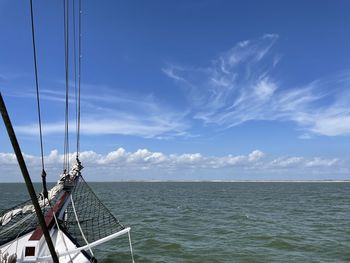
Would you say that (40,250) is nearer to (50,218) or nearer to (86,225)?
(50,218)

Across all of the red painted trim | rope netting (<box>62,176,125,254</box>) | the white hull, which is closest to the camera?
the white hull

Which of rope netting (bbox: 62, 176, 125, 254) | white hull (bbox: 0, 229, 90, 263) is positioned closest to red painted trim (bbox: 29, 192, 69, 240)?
white hull (bbox: 0, 229, 90, 263)

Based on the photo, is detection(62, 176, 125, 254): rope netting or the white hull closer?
the white hull

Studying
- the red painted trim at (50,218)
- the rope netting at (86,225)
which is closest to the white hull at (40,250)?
the red painted trim at (50,218)

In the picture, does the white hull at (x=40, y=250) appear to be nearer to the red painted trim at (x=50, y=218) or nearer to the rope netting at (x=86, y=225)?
the red painted trim at (x=50, y=218)

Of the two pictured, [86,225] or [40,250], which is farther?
[86,225]

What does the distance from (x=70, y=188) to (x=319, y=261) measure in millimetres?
12359

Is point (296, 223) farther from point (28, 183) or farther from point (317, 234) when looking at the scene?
point (28, 183)

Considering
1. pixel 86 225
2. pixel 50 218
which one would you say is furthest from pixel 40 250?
pixel 86 225

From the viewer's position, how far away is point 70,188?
55.9 ft

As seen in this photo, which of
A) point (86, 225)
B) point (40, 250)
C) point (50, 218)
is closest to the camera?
point (40, 250)

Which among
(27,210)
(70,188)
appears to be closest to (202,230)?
(70,188)

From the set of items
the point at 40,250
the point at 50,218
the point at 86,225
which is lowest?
the point at 86,225

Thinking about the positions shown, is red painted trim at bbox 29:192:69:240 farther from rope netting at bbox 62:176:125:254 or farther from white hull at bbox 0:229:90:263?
rope netting at bbox 62:176:125:254
